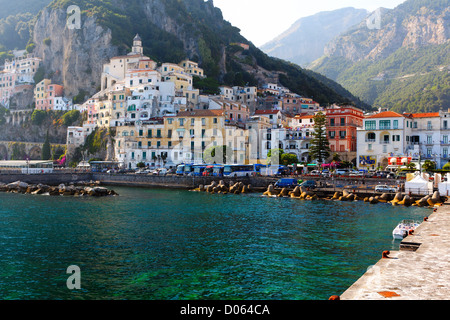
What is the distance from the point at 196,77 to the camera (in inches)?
4771

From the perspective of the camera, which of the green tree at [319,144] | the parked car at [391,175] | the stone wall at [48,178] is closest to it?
the parked car at [391,175]

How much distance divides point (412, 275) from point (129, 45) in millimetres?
130454

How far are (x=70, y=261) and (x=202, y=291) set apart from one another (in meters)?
8.33

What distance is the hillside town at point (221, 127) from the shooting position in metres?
66.7

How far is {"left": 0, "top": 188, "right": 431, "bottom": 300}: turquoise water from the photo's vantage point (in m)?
16.4

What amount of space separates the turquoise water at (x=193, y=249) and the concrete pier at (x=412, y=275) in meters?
2.16

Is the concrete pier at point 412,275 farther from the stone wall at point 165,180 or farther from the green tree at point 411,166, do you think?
the stone wall at point 165,180

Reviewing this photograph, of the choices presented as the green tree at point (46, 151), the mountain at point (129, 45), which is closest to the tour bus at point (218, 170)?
the mountain at point (129, 45)

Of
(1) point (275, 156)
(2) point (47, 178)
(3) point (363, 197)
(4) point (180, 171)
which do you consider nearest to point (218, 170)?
(4) point (180, 171)

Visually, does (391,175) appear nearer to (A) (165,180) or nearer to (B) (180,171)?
(A) (165,180)

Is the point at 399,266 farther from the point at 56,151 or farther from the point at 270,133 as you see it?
the point at 56,151

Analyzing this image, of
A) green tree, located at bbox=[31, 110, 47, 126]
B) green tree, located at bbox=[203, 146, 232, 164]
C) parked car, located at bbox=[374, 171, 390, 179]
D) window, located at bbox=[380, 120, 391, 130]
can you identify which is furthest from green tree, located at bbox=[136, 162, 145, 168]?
green tree, located at bbox=[31, 110, 47, 126]

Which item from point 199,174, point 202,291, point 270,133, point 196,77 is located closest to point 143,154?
point 199,174

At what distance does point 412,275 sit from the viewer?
45.0 ft
